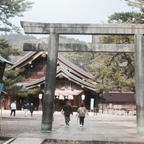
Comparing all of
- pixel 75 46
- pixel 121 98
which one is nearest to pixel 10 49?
pixel 75 46

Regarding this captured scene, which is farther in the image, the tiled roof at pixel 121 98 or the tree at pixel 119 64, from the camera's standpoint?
the tiled roof at pixel 121 98

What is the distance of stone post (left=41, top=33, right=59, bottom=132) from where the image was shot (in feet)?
39.3

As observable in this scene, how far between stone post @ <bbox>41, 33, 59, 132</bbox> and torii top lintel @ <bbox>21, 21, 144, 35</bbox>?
518 millimetres

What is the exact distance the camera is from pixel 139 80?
39.4ft

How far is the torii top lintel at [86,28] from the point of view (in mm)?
12500

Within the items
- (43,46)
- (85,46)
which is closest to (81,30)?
(85,46)

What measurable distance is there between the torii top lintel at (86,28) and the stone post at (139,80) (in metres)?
0.49

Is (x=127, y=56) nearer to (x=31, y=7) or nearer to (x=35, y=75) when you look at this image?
(x=31, y=7)

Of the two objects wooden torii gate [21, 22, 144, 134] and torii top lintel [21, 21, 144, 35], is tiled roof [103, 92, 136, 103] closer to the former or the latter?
wooden torii gate [21, 22, 144, 134]

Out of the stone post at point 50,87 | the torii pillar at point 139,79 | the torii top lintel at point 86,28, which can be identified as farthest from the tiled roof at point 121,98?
the stone post at point 50,87

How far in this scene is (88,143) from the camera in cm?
888

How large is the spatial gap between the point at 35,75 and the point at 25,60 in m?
2.94

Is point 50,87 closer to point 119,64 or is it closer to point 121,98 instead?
point 119,64

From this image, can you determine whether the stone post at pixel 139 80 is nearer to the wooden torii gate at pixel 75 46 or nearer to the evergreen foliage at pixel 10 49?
the wooden torii gate at pixel 75 46
